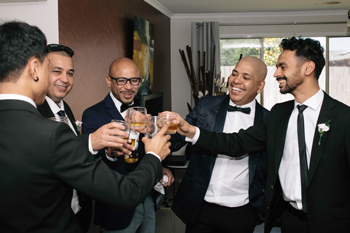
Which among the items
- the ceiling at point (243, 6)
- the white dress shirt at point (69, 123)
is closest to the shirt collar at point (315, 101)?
the white dress shirt at point (69, 123)

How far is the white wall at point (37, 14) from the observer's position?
7.23ft

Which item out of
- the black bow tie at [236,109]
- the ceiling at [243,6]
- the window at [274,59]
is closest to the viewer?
the black bow tie at [236,109]

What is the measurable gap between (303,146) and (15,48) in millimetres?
1601

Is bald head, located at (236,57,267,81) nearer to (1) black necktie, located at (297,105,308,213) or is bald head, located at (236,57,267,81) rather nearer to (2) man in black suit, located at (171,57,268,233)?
(2) man in black suit, located at (171,57,268,233)

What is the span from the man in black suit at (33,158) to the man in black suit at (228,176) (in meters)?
1.02

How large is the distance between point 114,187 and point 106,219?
3.26 ft

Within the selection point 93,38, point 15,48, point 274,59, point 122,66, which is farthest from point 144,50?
point 274,59

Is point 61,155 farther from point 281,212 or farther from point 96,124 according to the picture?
point 281,212

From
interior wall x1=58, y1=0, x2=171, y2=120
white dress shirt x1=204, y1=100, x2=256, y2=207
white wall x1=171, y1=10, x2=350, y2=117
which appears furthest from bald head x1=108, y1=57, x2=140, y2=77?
white wall x1=171, y1=10, x2=350, y2=117

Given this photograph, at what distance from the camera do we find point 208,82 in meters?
5.72

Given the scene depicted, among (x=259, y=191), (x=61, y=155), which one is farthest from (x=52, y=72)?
(x=259, y=191)

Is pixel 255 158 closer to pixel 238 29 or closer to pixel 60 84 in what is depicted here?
pixel 60 84

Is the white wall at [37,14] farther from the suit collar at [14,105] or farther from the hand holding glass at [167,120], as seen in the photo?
the suit collar at [14,105]

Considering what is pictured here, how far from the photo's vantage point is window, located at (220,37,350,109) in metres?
6.43
